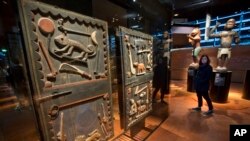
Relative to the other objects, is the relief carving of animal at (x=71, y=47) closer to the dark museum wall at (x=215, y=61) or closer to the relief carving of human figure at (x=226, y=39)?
the relief carving of human figure at (x=226, y=39)

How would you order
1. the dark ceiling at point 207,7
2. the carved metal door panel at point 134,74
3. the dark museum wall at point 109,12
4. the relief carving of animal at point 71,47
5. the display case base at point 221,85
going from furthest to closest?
the dark ceiling at point 207,7, the display case base at point 221,85, the carved metal door panel at point 134,74, the dark museum wall at point 109,12, the relief carving of animal at point 71,47

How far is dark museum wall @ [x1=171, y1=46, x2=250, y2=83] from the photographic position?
5.79m

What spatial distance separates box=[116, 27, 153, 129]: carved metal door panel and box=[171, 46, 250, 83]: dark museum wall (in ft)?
19.4

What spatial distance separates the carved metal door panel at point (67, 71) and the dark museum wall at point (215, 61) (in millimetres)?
6889

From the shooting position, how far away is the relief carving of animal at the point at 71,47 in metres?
0.93

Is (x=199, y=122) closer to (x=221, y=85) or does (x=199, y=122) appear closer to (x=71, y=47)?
(x=221, y=85)

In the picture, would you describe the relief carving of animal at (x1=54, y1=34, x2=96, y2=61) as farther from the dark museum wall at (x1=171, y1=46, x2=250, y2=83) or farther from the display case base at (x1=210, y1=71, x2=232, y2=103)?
the dark museum wall at (x1=171, y1=46, x2=250, y2=83)

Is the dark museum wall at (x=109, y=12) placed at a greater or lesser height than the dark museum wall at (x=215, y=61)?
greater

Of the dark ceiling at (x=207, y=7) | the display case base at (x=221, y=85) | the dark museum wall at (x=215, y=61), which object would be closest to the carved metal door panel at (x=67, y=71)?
the display case base at (x=221, y=85)

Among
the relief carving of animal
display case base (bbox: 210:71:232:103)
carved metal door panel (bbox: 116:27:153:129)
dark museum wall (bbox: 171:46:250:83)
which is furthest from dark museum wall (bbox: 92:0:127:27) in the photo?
dark museum wall (bbox: 171:46:250:83)

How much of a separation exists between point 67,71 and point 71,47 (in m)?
0.18

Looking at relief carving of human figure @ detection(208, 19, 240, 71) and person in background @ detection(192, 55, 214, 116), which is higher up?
relief carving of human figure @ detection(208, 19, 240, 71)

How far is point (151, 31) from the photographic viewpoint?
232cm

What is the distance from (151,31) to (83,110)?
1766 millimetres
